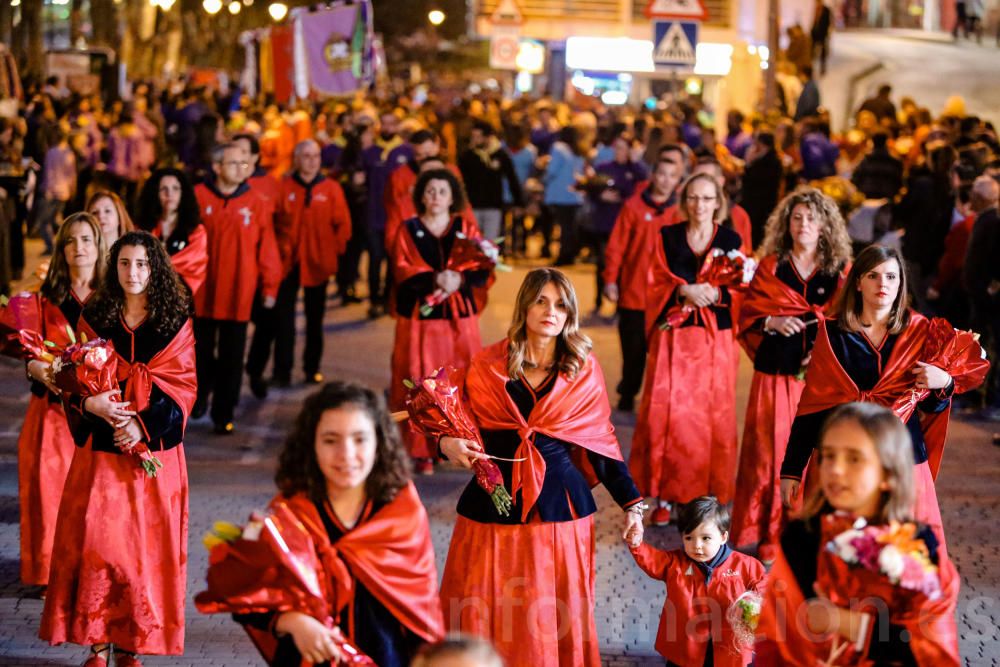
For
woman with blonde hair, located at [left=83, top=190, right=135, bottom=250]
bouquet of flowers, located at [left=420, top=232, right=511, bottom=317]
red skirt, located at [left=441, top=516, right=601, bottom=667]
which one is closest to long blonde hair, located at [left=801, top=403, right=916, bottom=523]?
red skirt, located at [left=441, top=516, right=601, bottom=667]

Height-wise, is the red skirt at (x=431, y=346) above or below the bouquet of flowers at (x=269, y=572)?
below

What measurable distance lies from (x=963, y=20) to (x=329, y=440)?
3506 centimetres

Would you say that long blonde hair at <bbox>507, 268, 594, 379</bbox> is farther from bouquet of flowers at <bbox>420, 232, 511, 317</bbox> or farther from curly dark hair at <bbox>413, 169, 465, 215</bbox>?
curly dark hair at <bbox>413, 169, 465, 215</bbox>

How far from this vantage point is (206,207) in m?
10.9

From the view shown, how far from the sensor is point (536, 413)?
19.2 feet

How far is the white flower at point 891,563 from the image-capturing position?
396 cm

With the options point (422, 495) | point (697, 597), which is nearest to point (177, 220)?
point (422, 495)

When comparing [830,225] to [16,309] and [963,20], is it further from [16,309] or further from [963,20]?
[963,20]

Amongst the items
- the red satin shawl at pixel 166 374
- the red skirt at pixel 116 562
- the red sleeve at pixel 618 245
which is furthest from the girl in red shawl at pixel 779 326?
the red skirt at pixel 116 562

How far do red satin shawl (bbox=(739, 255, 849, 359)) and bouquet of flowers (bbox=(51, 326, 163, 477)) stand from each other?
11.6 feet

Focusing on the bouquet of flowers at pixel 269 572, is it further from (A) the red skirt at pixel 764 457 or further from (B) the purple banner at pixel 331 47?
(B) the purple banner at pixel 331 47

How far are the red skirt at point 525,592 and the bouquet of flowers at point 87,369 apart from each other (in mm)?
1543

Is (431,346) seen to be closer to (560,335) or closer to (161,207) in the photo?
(161,207)

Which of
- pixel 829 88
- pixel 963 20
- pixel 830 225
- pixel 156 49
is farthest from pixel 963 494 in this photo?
pixel 156 49
